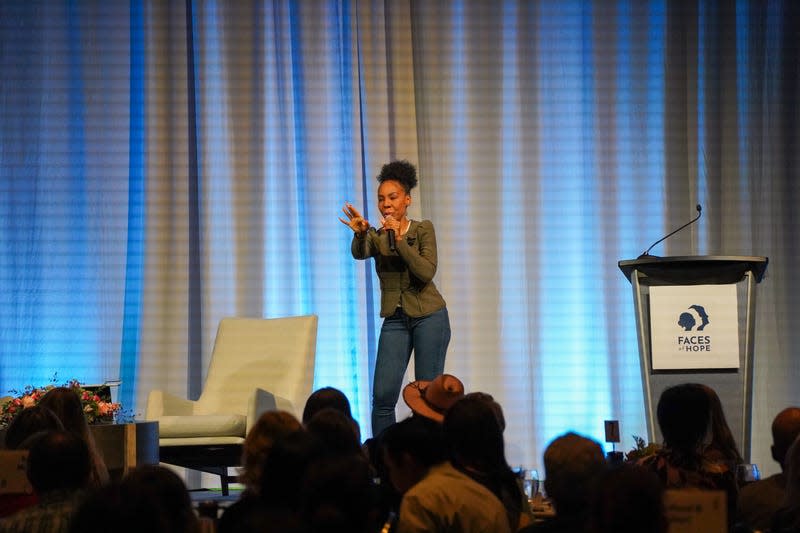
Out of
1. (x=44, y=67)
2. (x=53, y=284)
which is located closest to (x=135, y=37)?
(x=44, y=67)

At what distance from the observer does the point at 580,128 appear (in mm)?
6340

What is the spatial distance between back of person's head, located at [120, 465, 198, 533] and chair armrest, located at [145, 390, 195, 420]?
3.05 metres

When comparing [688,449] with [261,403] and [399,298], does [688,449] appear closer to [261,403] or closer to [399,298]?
[399,298]

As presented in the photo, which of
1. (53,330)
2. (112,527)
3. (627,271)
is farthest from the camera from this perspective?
(53,330)

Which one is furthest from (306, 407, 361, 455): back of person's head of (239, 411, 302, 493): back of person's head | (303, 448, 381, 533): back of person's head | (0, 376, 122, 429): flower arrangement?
(0, 376, 122, 429): flower arrangement

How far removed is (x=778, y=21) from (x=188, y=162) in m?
3.68

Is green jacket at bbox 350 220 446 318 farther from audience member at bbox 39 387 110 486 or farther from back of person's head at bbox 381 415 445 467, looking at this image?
back of person's head at bbox 381 415 445 467

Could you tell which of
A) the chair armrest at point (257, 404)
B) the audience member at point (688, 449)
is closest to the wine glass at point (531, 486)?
the audience member at point (688, 449)

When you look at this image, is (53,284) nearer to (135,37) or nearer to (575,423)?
(135,37)

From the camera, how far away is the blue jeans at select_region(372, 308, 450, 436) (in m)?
4.19

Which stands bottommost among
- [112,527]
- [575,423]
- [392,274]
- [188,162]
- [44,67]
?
[575,423]

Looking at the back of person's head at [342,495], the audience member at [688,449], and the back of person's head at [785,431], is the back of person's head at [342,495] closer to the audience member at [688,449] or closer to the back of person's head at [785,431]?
the audience member at [688,449]

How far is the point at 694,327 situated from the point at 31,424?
9.70 feet

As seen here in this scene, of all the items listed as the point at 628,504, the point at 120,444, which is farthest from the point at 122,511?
the point at 120,444
